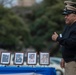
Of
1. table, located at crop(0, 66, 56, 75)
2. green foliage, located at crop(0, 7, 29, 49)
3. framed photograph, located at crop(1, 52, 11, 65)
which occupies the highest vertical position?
green foliage, located at crop(0, 7, 29, 49)

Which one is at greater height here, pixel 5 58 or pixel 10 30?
pixel 10 30

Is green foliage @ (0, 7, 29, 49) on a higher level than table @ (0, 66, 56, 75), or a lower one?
higher

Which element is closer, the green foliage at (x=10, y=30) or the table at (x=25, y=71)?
the table at (x=25, y=71)

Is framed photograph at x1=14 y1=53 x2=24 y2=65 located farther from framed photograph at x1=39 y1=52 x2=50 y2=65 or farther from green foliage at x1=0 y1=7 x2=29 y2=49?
green foliage at x1=0 y1=7 x2=29 y2=49

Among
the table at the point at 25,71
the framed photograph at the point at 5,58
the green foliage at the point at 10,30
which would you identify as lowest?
the table at the point at 25,71

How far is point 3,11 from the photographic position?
2720 cm

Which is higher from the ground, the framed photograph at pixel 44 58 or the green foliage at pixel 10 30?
the green foliage at pixel 10 30

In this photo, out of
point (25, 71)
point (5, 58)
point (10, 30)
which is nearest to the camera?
point (25, 71)

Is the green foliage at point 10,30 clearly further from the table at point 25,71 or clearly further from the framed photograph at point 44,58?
the table at point 25,71

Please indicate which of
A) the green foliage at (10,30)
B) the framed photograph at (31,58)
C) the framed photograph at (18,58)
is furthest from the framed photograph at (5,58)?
the green foliage at (10,30)

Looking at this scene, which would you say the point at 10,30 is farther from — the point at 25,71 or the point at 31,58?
the point at 25,71

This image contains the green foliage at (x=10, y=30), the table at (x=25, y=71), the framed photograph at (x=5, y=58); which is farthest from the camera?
the green foliage at (x=10, y=30)

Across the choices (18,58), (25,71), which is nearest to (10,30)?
(18,58)

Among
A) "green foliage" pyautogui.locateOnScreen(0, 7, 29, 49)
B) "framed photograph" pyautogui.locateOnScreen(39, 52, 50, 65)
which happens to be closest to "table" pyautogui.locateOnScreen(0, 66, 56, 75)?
"framed photograph" pyautogui.locateOnScreen(39, 52, 50, 65)
